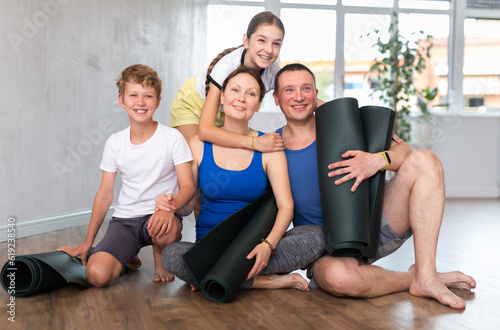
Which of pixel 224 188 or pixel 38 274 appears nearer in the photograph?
A: pixel 38 274

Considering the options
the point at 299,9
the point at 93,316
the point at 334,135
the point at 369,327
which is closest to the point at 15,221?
the point at 93,316

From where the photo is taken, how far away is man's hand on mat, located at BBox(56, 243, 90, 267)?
75.2 inches

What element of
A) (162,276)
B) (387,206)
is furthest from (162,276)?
(387,206)

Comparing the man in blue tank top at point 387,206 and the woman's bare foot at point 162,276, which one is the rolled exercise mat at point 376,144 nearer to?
the man in blue tank top at point 387,206

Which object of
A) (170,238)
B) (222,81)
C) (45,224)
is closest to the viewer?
(170,238)

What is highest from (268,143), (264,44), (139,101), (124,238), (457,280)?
(264,44)

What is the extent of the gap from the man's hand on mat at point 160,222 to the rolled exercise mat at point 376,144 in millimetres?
711

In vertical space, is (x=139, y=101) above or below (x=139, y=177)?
above

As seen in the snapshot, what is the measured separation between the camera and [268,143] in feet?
6.12

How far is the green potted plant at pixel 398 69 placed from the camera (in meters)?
5.38

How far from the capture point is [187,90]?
103 inches

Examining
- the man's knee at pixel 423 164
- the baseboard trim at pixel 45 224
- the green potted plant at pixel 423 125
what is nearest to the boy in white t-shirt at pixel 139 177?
the man's knee at pixel 423 164

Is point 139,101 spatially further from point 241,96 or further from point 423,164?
point 423,164

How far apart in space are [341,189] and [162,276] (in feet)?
2.69
